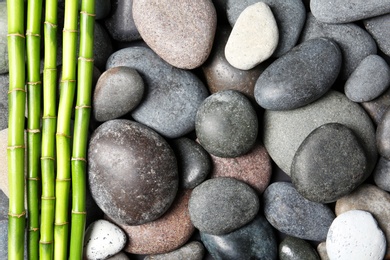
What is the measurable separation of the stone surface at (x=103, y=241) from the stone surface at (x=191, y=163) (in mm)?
179

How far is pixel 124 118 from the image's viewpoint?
1209mm

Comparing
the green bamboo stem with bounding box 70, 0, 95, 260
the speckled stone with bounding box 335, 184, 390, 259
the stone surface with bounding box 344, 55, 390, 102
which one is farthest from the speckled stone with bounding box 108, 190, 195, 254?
the stone surface with bounding box 344, 55, 390, 102

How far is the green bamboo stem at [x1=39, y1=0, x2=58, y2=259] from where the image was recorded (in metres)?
1.14

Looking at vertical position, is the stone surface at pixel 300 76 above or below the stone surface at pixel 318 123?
above

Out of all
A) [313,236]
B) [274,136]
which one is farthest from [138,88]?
[313,236]

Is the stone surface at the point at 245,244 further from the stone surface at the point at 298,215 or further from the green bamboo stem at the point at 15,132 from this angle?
the green bamboo stem at the point at 15,132

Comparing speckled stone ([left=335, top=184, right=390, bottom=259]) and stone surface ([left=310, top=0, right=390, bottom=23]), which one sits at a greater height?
stone surface ([left=310, top=0, right=390, bottom=23])

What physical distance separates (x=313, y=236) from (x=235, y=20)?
503 mm

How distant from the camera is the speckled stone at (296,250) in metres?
1.17

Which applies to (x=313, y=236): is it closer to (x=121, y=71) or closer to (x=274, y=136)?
(x=274, y=136)

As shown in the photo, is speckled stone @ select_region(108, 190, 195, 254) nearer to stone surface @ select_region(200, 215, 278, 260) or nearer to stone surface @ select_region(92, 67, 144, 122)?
stone surface @ select_region(200, 215, 278, 260)

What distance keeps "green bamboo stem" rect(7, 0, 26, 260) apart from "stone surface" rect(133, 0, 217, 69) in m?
0.25

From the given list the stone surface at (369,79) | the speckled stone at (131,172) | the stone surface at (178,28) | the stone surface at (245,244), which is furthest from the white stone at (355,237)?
the stone surface at (178,28)

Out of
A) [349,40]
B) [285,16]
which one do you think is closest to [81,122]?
[285,16]
